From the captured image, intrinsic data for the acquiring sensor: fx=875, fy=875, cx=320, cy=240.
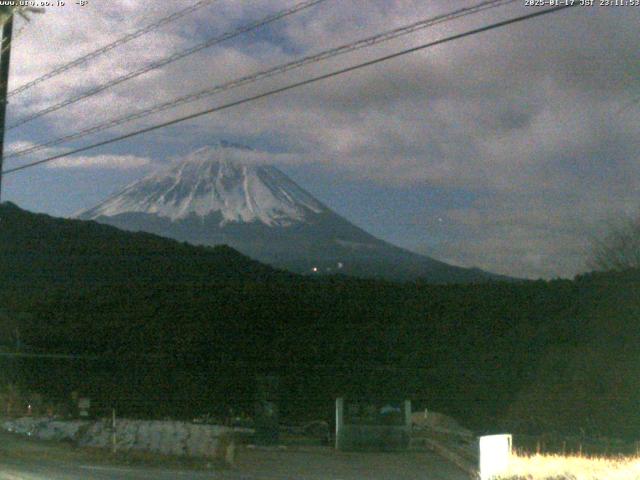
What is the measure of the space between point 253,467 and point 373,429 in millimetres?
4665

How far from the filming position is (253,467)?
16828 millimetres

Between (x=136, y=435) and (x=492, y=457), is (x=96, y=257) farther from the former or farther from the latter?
(x=492, y=457)

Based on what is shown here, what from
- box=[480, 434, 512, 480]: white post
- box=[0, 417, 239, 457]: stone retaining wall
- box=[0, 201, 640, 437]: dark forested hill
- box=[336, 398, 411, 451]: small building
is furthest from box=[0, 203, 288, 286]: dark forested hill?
box=[480, 434, 512, 480]: white post

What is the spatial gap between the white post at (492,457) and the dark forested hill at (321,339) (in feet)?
41.0

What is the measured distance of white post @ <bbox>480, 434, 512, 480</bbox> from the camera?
41.0ft

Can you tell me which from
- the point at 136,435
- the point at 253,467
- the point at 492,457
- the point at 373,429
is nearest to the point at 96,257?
the point at 373,429

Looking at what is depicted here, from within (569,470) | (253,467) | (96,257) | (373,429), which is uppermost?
(96,257)

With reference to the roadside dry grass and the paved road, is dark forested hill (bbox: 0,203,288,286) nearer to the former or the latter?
the paved road

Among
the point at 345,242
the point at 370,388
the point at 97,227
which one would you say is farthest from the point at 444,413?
the point at 345,242

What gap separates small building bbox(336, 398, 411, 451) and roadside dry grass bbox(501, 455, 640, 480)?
737cm

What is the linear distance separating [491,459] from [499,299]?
24717mm

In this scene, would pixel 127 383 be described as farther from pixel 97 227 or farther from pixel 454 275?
pixel 454 275

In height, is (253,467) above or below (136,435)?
below

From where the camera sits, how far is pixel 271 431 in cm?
2161
